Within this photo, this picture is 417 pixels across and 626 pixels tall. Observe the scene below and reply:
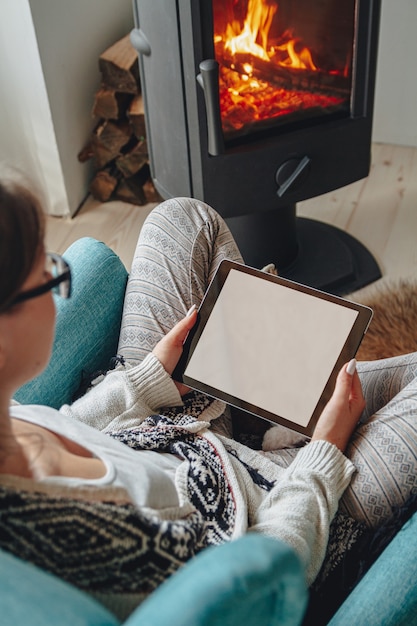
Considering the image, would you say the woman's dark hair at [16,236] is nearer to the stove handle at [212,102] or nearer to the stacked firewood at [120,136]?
the stove handle at [212,102]

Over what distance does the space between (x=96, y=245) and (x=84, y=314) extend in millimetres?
147

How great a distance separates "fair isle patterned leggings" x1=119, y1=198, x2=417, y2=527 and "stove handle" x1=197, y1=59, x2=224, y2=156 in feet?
0.85

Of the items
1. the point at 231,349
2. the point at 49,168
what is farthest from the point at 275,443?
the point at 49,168

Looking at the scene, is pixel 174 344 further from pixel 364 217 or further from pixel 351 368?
pixel 364 217

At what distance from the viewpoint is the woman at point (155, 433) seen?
64cm

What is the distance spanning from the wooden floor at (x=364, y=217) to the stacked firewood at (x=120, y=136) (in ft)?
0.19

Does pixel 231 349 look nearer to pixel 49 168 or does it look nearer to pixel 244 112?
pixel 244 112

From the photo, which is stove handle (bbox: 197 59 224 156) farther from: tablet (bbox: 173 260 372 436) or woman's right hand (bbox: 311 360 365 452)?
woman's right hand (bbox: 311 360 365 452)

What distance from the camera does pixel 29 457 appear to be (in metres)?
0.69

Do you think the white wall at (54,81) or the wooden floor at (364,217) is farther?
the wooden floor at (364,217)

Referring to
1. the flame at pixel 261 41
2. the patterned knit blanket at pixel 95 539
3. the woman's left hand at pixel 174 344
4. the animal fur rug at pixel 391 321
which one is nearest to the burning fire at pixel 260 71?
the flame at pixel 261 41

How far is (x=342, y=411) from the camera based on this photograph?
3.34ft

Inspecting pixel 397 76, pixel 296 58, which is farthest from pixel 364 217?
pixel 296 58

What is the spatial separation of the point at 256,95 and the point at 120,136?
2.24 feet
